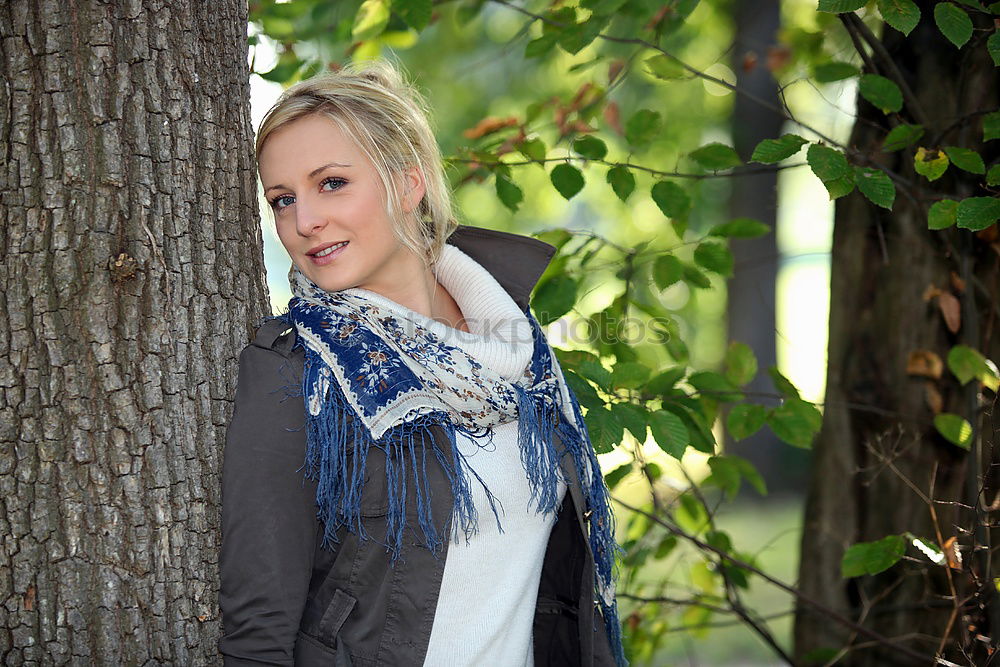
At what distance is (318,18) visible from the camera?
3.17 meters

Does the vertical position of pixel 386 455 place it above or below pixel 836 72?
below

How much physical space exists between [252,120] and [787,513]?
9.79 m

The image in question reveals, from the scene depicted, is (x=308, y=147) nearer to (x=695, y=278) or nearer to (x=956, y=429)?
(x=695, y=278)

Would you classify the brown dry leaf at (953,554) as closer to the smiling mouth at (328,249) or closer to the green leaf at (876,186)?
the green leaf at (876,186)

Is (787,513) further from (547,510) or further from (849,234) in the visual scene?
(547,510)

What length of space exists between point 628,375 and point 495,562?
26.2 inches

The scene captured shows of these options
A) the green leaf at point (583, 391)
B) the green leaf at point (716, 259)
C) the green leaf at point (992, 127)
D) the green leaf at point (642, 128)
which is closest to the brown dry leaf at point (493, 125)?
the green leaf at point (642, 128)

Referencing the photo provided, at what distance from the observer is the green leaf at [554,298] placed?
8.75ft

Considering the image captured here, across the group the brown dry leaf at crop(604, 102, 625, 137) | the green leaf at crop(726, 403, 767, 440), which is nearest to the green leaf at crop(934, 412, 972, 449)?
the green leaf at crop(726, 403, 767, 440)

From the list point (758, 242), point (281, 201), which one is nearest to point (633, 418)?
point (281, 201)

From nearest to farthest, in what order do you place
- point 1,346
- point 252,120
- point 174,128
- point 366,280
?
1. point 1,346
2. point 174,128
3. point 252,120
4. point 366,280

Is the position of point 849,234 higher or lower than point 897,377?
higher

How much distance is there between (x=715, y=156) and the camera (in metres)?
2.59

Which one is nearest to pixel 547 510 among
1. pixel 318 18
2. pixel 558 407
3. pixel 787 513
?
pixel 558 407
